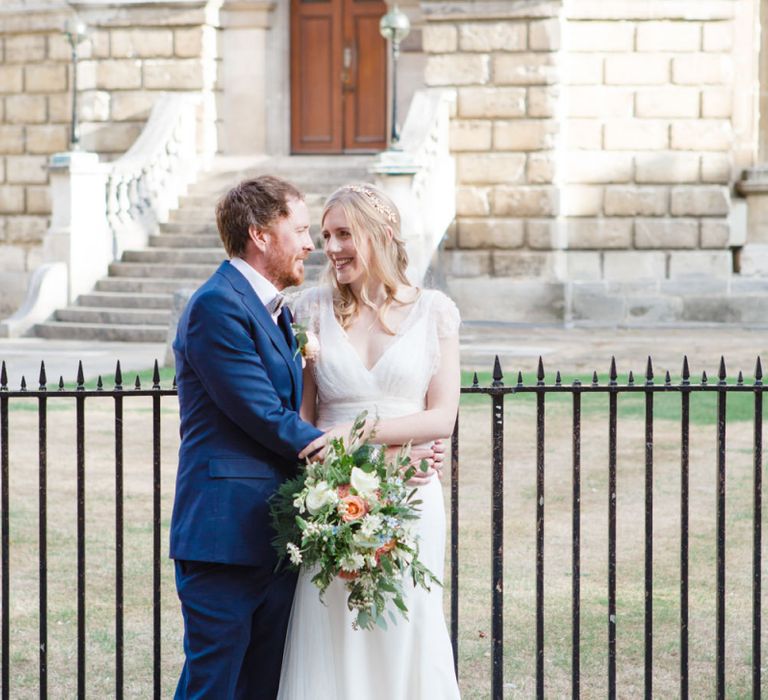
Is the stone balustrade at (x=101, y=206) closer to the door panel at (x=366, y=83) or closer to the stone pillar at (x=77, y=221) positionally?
the stone pillar at (x=77, y=221)

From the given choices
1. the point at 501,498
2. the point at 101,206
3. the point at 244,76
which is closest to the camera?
the point at 501,498

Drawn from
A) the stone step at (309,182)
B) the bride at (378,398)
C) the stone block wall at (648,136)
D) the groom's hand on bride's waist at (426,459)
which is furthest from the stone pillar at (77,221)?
the groom's hand on bride's waist at (426,459)

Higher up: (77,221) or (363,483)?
(77,221)

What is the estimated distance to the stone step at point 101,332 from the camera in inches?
Result: 719

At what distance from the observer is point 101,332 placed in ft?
61.1

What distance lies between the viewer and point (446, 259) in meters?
20.8

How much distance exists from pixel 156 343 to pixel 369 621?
14.0 m

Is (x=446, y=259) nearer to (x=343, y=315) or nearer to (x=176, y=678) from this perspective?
(x=176, y=678)

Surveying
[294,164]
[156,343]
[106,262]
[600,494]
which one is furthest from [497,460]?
[294,164]

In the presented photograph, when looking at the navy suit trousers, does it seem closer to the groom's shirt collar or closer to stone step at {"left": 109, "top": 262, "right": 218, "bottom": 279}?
the groom's shirt collar

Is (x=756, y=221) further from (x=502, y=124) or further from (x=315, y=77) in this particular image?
(x=315, y=77)

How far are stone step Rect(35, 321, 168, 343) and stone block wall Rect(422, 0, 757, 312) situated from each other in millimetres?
4373

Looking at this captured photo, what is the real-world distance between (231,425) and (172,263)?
15757 mm

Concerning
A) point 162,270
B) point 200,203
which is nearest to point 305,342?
point 162,270
